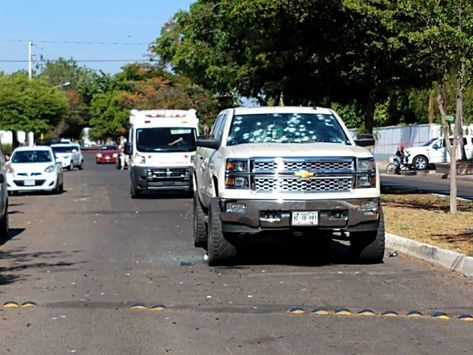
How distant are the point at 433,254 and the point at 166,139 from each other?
49.1ft

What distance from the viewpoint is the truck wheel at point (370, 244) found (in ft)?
39.5

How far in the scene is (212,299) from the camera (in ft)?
31.4

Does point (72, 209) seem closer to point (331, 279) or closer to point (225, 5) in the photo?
point (225, 5)

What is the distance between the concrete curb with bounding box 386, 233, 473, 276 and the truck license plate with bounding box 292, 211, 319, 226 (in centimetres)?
182

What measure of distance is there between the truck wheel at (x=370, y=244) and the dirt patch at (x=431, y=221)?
1112 millimetres

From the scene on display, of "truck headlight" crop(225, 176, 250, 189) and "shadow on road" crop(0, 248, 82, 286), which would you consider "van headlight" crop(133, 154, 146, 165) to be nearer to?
"shadow on road" crop(0, 248, 82, 286)

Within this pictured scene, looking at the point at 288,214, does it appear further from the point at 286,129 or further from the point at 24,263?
the point at 24,263

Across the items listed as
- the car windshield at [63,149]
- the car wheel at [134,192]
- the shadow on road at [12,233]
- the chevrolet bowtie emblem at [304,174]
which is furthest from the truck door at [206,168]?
the car windshield at [63,149]

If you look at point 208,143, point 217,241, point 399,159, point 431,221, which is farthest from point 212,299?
point 399,159

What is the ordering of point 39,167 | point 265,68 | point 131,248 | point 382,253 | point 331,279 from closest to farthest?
point 331,279 < point 382,253 < point 131,248 < point 265,68 < point 39,167

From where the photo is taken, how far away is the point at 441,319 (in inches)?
336

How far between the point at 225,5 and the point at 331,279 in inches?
633

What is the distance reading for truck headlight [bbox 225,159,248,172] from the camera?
454 inches

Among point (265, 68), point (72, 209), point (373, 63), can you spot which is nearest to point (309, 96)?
point (265, 68)
